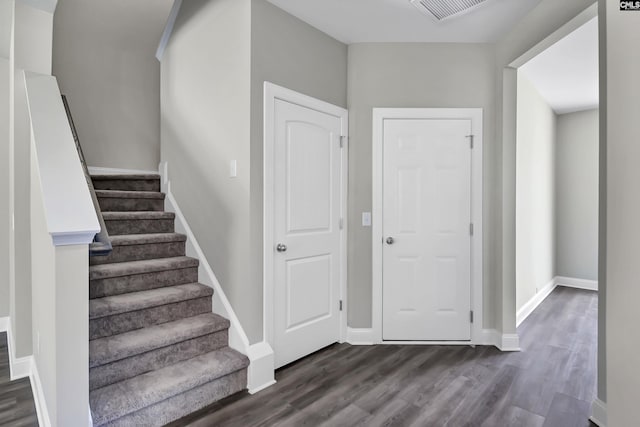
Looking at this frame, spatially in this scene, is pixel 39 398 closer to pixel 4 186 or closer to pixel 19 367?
pixel 19 367

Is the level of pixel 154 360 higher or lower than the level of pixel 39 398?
higher

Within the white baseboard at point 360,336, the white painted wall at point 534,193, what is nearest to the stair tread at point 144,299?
the white baseboard at point 360,336

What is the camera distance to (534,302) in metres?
4.25

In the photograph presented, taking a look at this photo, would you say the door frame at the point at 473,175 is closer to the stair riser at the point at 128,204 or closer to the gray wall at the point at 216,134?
the gray wall at the point at 216,134

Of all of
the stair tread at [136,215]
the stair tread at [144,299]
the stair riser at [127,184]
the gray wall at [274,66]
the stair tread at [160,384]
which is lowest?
the stair tread at [160,384]

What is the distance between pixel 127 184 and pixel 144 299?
1.73 meters

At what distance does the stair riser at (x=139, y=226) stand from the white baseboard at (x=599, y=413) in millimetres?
3274

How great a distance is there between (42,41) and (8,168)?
1636mm

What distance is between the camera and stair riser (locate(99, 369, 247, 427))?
1809 millimetres

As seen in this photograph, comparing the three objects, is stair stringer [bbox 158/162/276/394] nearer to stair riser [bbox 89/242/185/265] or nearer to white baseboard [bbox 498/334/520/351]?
stair riser [bbox 89/242/185/265]

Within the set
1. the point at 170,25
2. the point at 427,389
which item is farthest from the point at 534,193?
the point at 170,25

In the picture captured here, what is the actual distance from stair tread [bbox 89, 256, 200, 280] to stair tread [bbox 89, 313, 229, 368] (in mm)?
416

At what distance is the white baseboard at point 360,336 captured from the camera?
3059 mm

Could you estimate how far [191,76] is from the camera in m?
3.04
